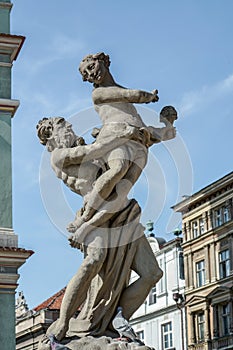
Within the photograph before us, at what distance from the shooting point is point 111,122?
24.2 ft

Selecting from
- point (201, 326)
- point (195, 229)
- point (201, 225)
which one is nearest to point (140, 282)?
point (201, 326)

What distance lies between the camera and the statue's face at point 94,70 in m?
7.52

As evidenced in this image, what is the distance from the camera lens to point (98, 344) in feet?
21.9

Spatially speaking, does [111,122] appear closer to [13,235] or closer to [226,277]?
[13,235]

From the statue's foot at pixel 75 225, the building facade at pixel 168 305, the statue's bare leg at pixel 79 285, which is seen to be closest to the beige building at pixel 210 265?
the building facade at pixel 168 305

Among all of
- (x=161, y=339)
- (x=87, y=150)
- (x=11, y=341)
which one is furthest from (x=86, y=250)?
(x=161, y=339)

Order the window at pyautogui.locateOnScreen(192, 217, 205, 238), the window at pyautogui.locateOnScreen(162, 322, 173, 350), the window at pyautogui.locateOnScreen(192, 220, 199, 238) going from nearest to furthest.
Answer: the window at pyautogui.locateOnScreen(192, 217, 205, 238) < the window at pyautogui.locateOnScreen(192, 220, 199, 238) < the window at pyautogui.locateOnScreen(162, 322, 173, 350)

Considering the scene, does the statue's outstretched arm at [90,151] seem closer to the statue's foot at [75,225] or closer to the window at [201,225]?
the statue's foot at [75,225]

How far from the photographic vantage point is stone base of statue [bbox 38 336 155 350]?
6574 millimetres

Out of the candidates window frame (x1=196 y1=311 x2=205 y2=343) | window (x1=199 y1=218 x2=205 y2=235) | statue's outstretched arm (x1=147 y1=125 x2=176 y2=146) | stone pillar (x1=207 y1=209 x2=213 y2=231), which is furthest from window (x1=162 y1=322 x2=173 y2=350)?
statue's outstretched arm (x1=147 y1=125 x2=176 y2=146)

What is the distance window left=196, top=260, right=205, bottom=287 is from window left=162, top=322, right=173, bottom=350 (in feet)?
10.1

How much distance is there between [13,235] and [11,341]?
232 cm

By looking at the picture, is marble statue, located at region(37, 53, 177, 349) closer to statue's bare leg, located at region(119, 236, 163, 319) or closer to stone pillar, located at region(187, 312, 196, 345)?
statue's bare leg, located at region(119, 236, 163, 319)

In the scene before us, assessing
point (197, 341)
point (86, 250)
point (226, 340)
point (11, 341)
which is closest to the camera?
point (86, 250)
